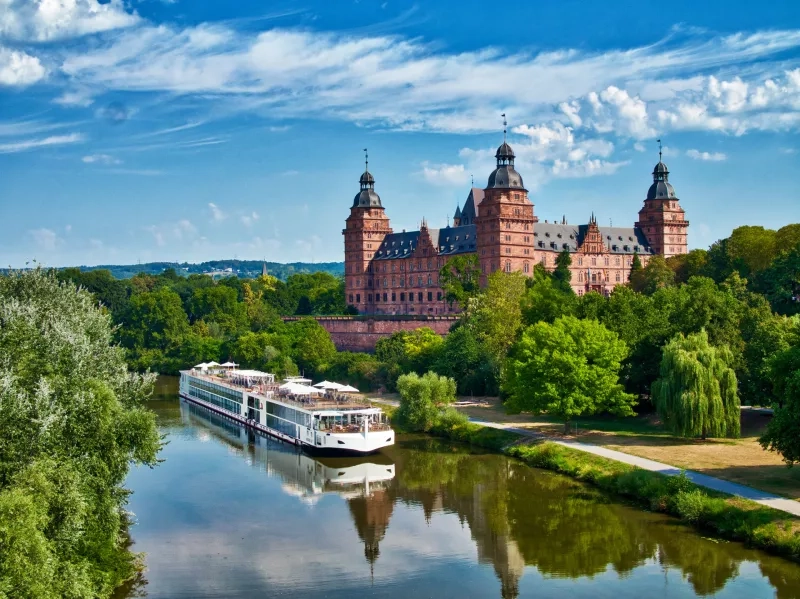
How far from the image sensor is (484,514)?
110 ft

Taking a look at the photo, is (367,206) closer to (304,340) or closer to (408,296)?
(408,296)

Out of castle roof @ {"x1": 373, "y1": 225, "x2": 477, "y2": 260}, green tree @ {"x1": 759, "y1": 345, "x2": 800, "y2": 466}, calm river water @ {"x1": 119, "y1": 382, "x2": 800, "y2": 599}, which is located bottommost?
calm river water @ {"x1": 119, "y1": 382, "x2": 800, "y2": 599}

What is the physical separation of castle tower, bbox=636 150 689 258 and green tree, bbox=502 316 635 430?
64343mm

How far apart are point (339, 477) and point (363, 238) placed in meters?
67.1

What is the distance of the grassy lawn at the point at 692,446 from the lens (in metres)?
33.2

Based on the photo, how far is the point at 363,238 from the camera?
10650 centimetres

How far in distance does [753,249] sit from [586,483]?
4795 centimetres

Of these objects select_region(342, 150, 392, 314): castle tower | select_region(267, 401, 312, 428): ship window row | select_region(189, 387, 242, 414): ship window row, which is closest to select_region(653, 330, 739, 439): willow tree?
select_region(267, 401, 312, 428): ship window row

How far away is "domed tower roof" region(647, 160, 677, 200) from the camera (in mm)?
108750

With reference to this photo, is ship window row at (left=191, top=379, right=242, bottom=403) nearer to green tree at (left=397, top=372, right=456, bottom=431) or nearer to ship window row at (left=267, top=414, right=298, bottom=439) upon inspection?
ship window row at (left=267, top=414, right=298, bottom=439)

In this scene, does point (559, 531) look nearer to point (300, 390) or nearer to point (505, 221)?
point (300, 390)

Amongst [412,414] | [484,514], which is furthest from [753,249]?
[484,514]

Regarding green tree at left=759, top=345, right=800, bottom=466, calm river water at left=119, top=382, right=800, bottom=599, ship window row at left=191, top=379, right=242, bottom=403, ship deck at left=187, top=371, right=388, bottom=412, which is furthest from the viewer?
ship window row at left=191, top=379, right=242, bottom=403

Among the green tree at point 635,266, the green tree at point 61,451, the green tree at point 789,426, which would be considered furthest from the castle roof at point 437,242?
the green tree at point 61,451
